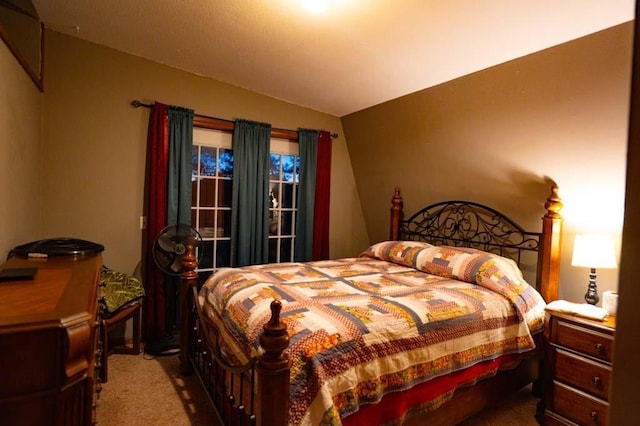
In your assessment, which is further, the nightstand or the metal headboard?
the metal headboard

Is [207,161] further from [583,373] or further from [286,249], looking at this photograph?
[583,373]

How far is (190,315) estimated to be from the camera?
2770 mm

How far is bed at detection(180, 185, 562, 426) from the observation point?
1.49 m

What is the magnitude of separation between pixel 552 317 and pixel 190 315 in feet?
8.47

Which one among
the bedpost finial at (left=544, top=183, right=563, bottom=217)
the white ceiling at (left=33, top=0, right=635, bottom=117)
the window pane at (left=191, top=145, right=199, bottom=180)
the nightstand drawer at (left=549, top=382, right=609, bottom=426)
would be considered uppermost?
the white ceiling at (left=33, top=0, right=635, bottom=117)

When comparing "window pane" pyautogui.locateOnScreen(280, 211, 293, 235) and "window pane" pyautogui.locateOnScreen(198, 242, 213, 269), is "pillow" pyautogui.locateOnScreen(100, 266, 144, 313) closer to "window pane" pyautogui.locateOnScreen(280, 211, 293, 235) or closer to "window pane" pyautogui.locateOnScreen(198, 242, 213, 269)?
"window pane" pyautogui.locateOnScreen(198, 242, 213, 269)

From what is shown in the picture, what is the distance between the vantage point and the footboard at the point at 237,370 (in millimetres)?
1363

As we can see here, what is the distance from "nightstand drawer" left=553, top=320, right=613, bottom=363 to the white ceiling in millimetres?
1741

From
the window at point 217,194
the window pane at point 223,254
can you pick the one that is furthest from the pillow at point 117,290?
the window pane at point 223,254

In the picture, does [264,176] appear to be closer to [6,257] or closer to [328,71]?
[328,71]

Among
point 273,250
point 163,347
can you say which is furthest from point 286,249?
point 163,347

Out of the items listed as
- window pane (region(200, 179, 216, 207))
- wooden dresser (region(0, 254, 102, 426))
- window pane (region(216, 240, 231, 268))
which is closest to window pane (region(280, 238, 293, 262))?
window pane (region(216, 240, 231, 268))

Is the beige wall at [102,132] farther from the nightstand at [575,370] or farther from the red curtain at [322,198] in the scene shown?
the nightstand at [575,370]

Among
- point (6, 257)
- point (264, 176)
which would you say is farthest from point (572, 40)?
point (6, 257)
